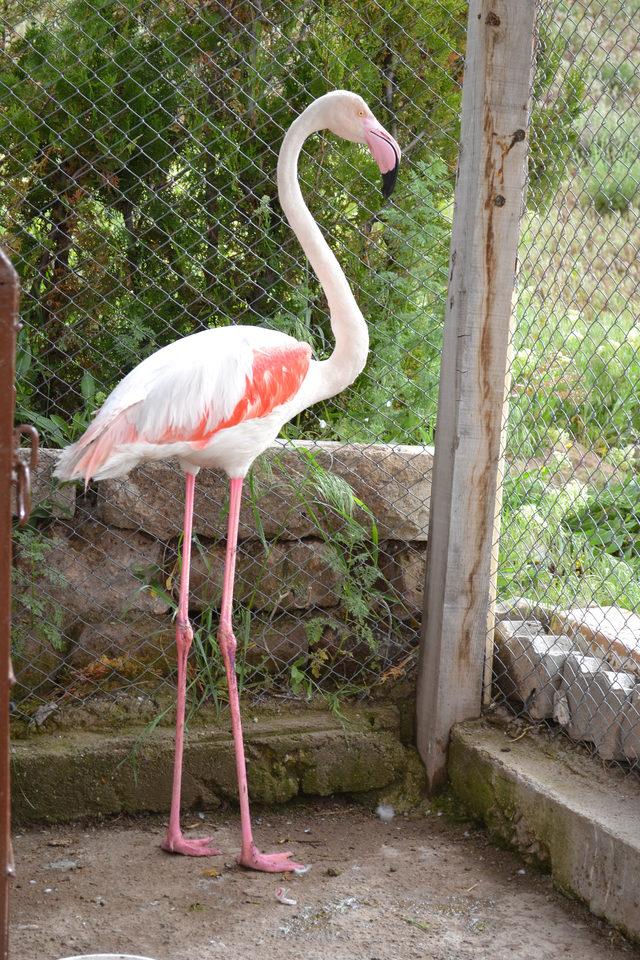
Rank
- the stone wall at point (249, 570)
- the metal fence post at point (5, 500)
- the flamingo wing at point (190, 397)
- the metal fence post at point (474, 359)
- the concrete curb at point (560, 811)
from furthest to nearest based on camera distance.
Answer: the stone wall at point (249, 570), the metal fence post at point (474, 359), the flamingo wing at point (190, 397), the concrete curb at point (560, 811), the metal fence post at point (5, 500)

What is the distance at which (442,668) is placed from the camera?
3863 millimetres

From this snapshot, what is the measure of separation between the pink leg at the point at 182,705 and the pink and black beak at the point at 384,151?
1159mm

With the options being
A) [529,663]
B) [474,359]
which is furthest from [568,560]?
A: [474,359]

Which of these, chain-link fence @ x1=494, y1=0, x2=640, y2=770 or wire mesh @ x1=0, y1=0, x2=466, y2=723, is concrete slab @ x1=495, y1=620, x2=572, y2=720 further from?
wire mesh @ x1=0, y1=0, x2=466, y2=723

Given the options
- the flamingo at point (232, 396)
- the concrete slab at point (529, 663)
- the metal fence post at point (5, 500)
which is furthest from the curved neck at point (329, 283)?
the metal fence post at point (5, 500)

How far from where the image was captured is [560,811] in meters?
3.19

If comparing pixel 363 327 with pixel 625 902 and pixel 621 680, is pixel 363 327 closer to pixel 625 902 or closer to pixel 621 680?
pixel 621 680

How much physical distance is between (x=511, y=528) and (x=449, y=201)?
1.55m

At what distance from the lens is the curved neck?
3.43 m

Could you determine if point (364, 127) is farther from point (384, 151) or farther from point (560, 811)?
point (560, 811)

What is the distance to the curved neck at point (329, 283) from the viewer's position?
11.3 ft

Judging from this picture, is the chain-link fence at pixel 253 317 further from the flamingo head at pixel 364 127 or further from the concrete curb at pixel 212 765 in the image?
the flamingo head at pixel 364 127

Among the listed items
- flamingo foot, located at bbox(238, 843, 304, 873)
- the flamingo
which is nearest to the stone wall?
the flamingo

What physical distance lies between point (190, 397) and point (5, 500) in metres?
1.45
